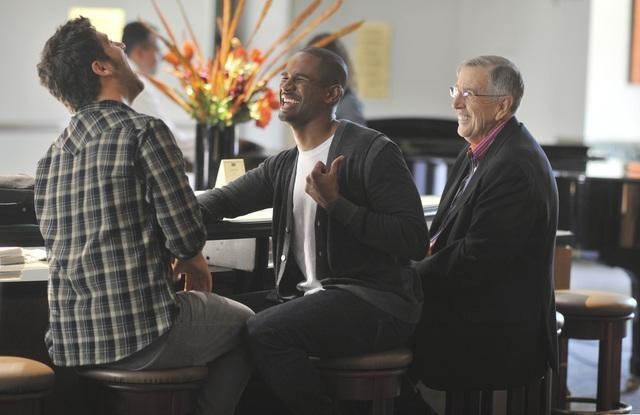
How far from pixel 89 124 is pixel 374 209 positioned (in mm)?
702

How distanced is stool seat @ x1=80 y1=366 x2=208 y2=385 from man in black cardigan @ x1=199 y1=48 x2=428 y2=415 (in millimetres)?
207

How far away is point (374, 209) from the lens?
2684mm

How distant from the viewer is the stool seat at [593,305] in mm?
3670

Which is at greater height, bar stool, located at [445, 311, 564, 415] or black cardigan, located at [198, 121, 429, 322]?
black cardigan, located at [198, 121, 429, 322]

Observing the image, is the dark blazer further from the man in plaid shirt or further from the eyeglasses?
Answer: the man in plaid shirt

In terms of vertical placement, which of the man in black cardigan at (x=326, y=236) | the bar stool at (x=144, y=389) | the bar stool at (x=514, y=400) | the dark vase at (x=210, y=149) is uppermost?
the dark vase at (x=210, y=149)

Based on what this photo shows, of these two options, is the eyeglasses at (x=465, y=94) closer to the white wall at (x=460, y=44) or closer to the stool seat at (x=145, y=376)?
the stool seat at (x=145, y=376)

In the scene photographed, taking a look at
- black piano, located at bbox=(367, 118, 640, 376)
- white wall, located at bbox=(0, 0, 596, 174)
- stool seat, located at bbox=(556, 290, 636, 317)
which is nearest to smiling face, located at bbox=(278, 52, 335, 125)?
stool seat, located at bbox=(556, 290, 636, 317)

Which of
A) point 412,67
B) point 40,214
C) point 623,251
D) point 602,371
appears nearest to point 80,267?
point 40,214

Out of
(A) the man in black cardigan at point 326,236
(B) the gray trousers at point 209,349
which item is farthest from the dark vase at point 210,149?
(B) the gray trousers at point 209,349

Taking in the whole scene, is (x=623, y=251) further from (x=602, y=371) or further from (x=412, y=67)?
(x=412, y=67)

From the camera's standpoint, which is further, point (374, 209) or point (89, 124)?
point (374, 209)

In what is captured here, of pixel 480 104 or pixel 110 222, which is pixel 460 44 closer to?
pixel 480 104

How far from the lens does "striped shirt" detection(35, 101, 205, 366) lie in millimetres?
2395
